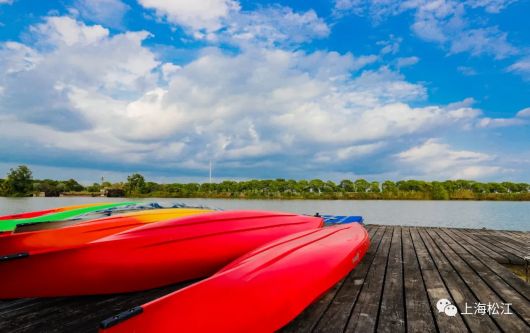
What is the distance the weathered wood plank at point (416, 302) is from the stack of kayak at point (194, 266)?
1.95 feet

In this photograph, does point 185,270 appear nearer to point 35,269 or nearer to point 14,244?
point 35,269

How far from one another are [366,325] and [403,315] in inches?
14.7

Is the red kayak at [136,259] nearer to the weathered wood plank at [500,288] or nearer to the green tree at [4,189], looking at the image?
the weathered wood plank at [500,288]

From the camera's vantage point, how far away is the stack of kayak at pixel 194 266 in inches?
68.6

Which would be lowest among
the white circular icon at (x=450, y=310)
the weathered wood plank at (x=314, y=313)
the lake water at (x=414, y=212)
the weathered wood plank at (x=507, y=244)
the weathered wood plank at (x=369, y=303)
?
the lake water at (x=414, y=212)

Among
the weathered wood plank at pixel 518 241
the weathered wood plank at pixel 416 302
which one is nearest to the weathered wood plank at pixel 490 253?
the weathered wood plank at pixel 518 241

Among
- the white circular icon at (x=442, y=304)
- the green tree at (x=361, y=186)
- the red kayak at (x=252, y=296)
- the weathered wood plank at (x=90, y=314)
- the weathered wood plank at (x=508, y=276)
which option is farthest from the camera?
the green tree at (x=361, y=186)

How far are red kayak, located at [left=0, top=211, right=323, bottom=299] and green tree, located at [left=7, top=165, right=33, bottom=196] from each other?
44.5 meters

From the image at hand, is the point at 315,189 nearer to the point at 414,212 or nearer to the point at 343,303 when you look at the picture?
the point at 414,212

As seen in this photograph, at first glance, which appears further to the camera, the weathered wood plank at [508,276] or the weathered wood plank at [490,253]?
the weathered wood plank at [490,253]

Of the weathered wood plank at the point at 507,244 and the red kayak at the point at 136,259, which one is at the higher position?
the red kayak at the point at 136,259

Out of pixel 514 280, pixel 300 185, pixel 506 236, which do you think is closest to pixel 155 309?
pixel 514 280

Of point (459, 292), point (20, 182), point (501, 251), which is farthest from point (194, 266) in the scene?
point (20, 182)

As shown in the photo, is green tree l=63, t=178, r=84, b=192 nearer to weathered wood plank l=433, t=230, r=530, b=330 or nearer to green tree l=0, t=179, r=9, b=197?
green tree l=0, t=179, r=9, b=197
